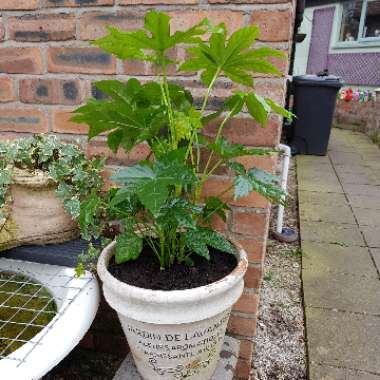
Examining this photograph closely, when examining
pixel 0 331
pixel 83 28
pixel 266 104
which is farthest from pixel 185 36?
pixel 0 331

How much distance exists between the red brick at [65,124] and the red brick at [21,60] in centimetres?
16

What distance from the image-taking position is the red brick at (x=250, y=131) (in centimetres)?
118

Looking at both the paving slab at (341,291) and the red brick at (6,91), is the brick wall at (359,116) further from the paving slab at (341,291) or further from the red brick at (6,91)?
the red brick at (6,91)

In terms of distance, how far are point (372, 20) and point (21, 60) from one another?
8843mm

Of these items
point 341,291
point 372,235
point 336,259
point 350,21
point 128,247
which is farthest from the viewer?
point 350,21

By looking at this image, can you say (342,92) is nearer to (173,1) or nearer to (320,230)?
(320,230)

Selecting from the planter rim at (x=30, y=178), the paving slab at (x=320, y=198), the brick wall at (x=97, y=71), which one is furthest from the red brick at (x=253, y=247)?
the paving slab at (x=320, y=198)

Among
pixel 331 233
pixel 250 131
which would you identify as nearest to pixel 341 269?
pixel 331 233

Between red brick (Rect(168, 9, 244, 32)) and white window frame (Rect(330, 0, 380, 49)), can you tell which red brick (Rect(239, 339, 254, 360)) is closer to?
red brick (Rect(168, 9, 244, 32))

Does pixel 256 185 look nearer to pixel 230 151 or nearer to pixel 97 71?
pixel 230 151

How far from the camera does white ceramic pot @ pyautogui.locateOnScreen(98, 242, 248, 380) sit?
96cm

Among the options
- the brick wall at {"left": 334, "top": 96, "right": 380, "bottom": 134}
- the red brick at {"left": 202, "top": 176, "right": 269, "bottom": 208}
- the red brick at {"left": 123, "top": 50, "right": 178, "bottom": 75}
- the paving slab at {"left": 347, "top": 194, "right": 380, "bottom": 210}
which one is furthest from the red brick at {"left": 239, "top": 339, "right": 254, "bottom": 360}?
the brick wall at {"left": 334, "top": 96, "right": 380, "bottom": 134}

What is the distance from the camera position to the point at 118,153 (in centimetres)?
135

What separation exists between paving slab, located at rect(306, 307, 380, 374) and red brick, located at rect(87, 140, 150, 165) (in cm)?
108
